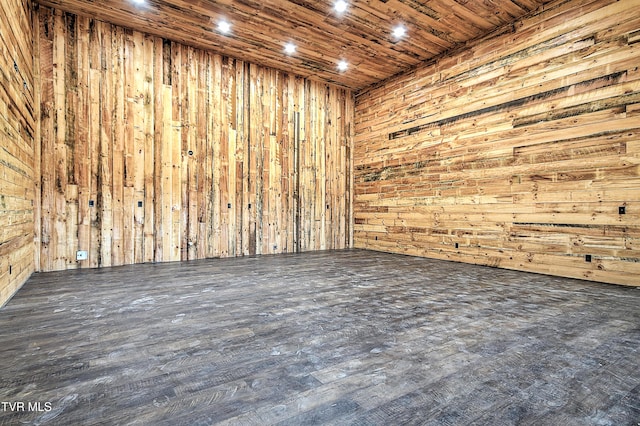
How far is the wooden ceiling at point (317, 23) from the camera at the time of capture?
15.2ft

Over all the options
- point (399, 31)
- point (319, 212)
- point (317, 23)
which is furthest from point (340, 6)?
point (319, 212)

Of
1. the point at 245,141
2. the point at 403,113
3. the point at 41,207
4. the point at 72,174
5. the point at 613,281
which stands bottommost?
the point at 613,281

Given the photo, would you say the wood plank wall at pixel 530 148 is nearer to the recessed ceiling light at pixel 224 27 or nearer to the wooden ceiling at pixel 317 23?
the wooden ceiling at pixel 317 23

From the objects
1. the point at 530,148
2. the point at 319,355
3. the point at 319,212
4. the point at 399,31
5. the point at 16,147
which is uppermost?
the point at 399,31

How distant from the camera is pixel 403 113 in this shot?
22.6ft

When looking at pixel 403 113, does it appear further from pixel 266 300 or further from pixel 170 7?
pixel 266 300

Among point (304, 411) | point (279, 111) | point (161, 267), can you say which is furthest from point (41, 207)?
point (304, 411)

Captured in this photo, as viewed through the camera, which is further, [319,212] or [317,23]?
[319,212]

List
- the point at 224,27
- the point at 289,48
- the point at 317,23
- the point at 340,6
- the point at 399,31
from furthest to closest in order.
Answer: the point at 289,48, the point at 399,31, the point at 224,27, the point at 317,23, the point at 340,6

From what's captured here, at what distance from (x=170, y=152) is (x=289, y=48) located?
285 cm

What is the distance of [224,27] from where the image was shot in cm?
521

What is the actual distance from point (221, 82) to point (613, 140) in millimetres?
6218

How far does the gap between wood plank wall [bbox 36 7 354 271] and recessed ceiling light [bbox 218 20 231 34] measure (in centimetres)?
97

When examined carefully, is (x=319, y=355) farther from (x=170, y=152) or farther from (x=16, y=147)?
(x=170, y=152)
